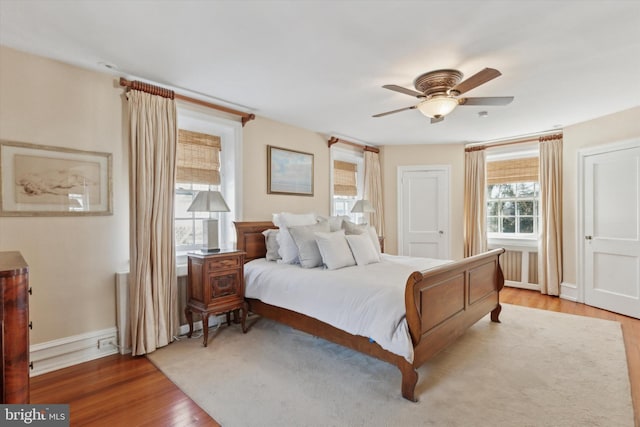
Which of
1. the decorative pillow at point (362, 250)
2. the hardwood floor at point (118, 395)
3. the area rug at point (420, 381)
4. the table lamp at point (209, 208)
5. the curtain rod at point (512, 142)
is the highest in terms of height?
the curtain rod at point (512, 142)

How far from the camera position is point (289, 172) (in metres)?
4.45

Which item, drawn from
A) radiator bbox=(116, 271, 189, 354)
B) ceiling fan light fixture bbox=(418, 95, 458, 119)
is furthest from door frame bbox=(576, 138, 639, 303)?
radiator bbox=(116, 271, 189, 354)

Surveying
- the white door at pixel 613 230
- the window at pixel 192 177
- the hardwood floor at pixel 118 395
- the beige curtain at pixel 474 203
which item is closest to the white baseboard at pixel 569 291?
the white door at pixel 613 230

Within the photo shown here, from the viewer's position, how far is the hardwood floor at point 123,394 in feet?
6.37

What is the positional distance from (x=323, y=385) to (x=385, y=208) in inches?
157

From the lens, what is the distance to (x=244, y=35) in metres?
2.21

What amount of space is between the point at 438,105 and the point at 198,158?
2568 mm

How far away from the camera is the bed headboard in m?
3.73

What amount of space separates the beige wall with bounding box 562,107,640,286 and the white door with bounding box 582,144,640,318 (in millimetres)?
168

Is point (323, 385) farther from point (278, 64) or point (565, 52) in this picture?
point (565, 52)

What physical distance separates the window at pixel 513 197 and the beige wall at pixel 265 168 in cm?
304

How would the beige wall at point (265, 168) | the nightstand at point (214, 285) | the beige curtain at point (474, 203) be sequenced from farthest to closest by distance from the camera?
the beige curtain at point (474, 203) → the beige wall at point (265, 168) → the nightstand at point (214, 285)

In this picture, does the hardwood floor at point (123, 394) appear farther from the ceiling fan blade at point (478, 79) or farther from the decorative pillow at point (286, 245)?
the ceiling fan blade at point (478, 79)

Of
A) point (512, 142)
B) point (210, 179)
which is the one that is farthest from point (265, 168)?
point (512, 142)
